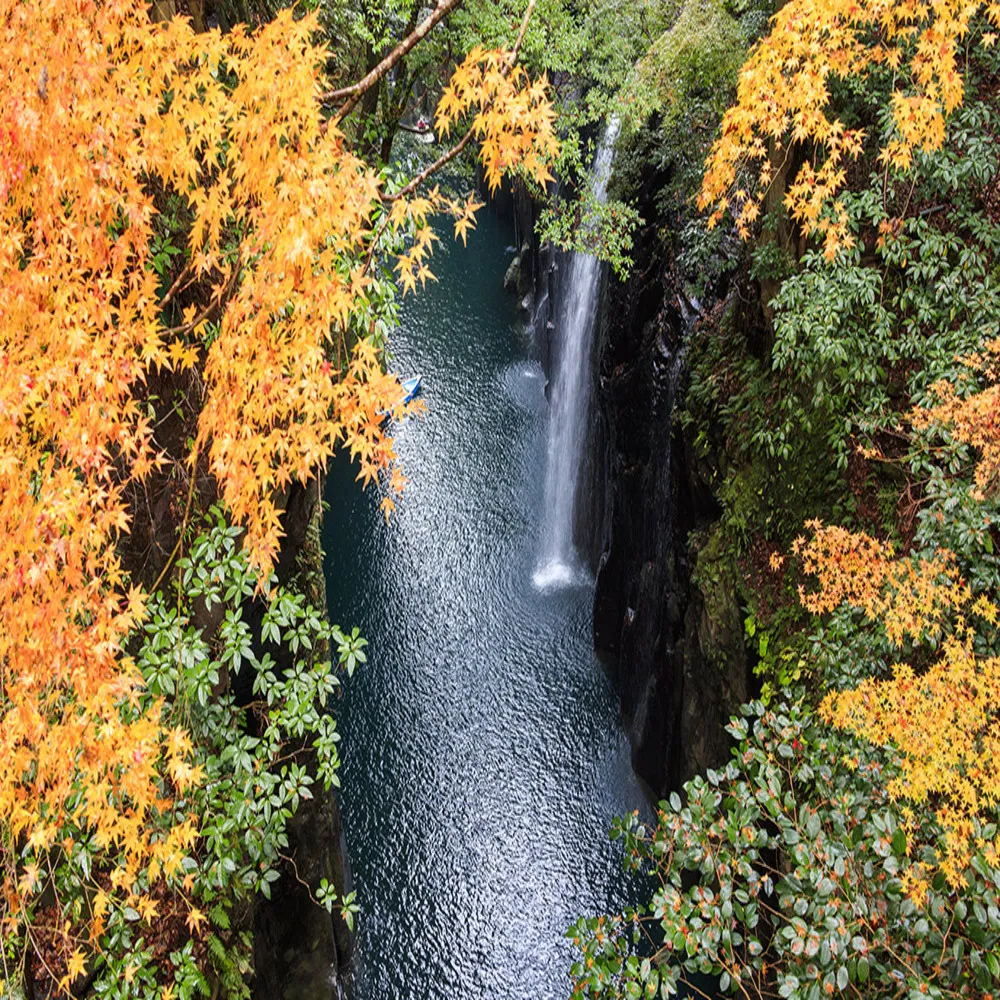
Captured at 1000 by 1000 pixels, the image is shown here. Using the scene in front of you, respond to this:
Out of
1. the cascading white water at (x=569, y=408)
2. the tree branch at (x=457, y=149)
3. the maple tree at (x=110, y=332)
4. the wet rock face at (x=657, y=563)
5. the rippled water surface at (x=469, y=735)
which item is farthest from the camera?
the cascading white water at (x=569, y=408)

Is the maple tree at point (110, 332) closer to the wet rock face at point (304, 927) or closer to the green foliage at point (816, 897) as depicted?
the green foliage at point (816, 897)

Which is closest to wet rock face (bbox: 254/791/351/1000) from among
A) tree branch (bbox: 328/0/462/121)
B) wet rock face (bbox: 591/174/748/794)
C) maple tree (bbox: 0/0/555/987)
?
maple tree (bbox: 0/0/555/987)

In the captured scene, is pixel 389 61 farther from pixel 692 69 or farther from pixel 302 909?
pixel 302 909

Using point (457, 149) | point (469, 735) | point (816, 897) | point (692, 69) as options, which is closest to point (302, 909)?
point (469, 735)

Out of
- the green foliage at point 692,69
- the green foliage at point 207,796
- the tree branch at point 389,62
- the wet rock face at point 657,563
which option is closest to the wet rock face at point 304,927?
the green foliage at point 207,796

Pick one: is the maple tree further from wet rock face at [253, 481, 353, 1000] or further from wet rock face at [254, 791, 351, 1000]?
wet rock face at [254, 791, 351, 1000]
